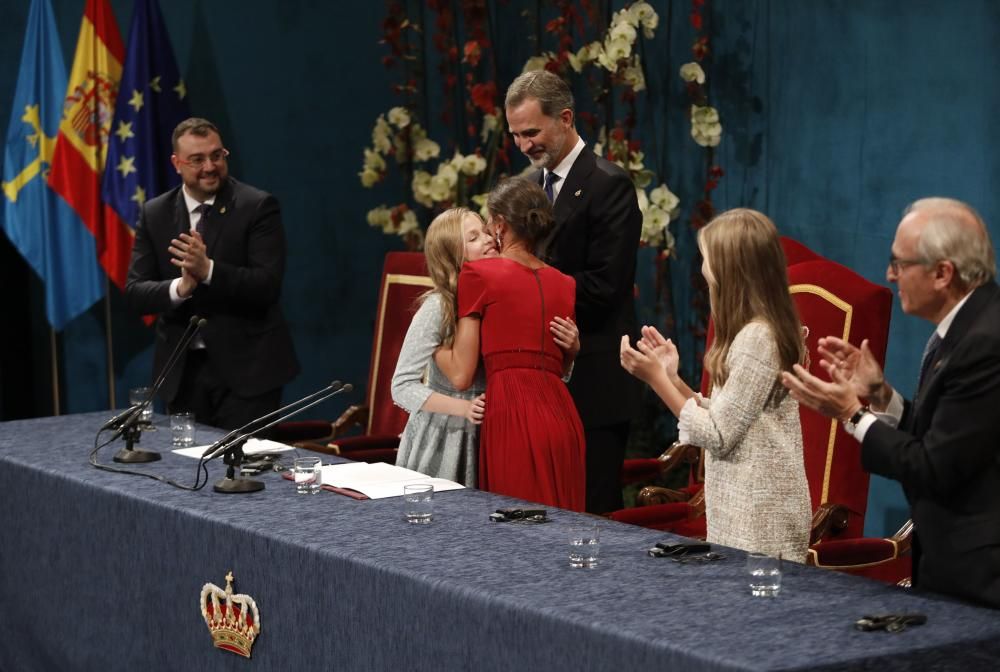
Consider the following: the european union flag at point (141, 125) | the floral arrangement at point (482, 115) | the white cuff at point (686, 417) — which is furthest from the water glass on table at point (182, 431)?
the european union flag at point (141, 125)

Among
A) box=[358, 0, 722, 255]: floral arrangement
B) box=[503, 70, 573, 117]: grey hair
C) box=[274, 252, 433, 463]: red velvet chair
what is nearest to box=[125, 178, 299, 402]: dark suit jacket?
box=[274, 252, 433, 463]: red velvet chair

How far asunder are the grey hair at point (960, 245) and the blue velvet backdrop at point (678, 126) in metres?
2.36

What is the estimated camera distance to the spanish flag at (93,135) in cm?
640

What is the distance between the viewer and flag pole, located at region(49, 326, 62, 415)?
21.2 feet

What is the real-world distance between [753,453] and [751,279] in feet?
1.26

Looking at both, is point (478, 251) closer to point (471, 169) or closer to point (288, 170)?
point (471, 169)

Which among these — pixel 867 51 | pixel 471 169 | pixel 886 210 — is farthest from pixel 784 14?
pixel 471 169

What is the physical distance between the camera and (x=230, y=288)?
16.4 feet

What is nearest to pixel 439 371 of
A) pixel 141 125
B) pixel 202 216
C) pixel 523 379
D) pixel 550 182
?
pixel 523 379

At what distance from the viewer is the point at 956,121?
5.06 m

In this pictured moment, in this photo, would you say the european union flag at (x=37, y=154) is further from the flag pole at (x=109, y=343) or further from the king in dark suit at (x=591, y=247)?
the king in dark suit at (x=591, y=247)

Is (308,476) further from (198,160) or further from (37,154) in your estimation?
(37,154)

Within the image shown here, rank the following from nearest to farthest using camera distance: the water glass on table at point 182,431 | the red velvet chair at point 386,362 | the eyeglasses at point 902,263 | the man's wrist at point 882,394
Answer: the eyeglasses at point 902,263 → the man's wrist at point 882,394 → the water glass on table at point 182,431 → the red velvet chair at point 386,362

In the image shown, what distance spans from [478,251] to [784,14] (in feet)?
7.06
